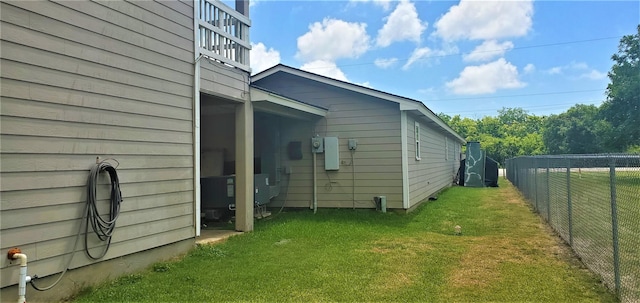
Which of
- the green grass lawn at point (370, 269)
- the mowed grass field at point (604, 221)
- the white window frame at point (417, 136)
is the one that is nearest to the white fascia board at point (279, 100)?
the green grass lawn at point (370, 269)

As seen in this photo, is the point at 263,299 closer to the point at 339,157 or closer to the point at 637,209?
the point at 637,209

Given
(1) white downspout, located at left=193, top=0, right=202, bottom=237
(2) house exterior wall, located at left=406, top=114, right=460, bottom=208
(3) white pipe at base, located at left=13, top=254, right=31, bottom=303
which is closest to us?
(3) white pipe at base, located at left=13, top=254, right=31, bottom=303

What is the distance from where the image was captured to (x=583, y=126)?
40062mm

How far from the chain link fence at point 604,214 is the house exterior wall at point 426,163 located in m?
3.29

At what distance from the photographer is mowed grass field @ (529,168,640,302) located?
3076mm

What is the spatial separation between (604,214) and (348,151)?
17.7 feet

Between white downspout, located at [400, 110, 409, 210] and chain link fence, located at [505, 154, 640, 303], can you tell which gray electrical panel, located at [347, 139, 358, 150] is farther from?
chain link fence, located at [505, 154, 640, 303]

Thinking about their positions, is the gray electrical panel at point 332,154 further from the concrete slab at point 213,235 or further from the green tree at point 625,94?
the green tree at point 625,94

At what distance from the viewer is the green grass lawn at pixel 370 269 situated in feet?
11.0

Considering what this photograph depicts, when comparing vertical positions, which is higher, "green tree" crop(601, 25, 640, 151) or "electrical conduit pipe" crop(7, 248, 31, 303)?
"green tree" crop(601, 25, 640, 151)

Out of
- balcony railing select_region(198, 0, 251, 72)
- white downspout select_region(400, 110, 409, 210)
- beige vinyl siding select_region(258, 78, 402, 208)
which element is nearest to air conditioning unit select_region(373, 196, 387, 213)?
beige vinyl siding select_region(258, 78, 402, 208)

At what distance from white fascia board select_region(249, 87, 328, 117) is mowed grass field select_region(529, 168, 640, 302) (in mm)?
4477

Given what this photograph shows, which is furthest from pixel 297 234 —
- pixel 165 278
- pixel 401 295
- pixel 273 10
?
pixel 273 10

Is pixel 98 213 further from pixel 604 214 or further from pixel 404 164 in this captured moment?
pixel 404 164
